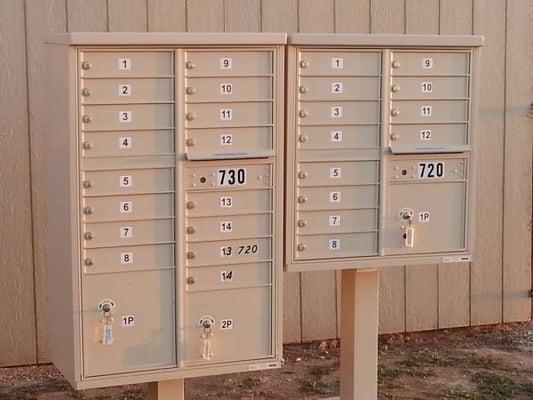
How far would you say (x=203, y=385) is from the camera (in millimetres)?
5422

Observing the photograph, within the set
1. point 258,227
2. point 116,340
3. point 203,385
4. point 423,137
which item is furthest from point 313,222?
point 203,385

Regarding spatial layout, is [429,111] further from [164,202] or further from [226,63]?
[164,202]

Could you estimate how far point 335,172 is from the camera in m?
4.14

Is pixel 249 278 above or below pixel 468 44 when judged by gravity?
below

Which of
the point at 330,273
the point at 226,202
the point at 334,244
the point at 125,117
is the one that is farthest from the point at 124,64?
the point at 330,273

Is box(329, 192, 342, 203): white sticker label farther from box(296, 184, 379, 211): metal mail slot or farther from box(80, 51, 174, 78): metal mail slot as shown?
box(80, 51, 174, 78): metal mail slot

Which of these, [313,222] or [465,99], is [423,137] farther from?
[313,222]

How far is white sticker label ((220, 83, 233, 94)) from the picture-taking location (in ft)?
12.6

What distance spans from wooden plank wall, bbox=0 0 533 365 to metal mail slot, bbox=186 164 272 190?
1712 mm

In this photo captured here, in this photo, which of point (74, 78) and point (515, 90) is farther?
point (515, 90)

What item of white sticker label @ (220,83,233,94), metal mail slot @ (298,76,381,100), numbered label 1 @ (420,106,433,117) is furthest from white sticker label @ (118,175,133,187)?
numbered label 1 @ (420,106,433,117)

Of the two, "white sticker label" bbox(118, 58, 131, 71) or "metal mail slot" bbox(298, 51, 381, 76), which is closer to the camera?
"white sticker label" bbox(118, 58, 131, 71)

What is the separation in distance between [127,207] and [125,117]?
0.30 m

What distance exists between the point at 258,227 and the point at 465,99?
980mm
